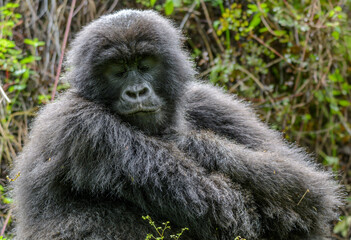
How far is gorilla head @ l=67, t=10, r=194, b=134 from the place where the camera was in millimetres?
3135

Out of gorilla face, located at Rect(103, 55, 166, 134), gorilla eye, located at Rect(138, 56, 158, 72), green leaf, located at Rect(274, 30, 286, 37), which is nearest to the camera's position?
gorilla face, located at Rect(103, 55, 166, 134)

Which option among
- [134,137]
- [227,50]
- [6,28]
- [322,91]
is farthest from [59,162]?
[322,91]

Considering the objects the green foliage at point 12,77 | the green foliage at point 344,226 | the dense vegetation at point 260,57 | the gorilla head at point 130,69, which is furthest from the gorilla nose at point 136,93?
the green foliage at point 344,226

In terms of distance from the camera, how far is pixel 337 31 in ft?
18.4

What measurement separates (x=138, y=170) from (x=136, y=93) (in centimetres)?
52

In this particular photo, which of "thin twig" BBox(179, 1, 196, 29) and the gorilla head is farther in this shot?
"thin twig" BBox(179, 1, 196, 29)

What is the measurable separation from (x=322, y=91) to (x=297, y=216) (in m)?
3.35

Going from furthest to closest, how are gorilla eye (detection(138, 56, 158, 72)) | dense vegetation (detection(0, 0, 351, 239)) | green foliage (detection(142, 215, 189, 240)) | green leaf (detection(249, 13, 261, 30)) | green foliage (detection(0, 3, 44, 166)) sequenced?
green leaf (detection(249, 13, 261, 30)), dense vegetation (detection(0, 0, 351, 239)), green foliage (detection(0, 3, 44, 166)), gorilla eye (detection(138, 56, 158, 72)), green foliage (detection(142, 215, 189, 240))

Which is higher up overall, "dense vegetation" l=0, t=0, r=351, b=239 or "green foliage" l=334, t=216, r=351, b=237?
"dense vegetation" l=0, t=0, r=351, b=239

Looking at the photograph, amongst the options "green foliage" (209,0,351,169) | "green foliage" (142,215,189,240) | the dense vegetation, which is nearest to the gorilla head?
"green foliage" (142,215,189,240)

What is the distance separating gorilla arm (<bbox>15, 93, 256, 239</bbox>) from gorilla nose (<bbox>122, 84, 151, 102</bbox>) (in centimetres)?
17

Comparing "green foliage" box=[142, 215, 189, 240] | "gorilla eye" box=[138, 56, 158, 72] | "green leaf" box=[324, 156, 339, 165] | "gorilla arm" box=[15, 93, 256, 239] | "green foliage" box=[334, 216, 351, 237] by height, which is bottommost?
"green foliage" box=[334, 216, 351, 237]

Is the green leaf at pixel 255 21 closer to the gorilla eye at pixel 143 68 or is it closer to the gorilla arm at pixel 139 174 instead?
the gorilla eye at pixel 143 68

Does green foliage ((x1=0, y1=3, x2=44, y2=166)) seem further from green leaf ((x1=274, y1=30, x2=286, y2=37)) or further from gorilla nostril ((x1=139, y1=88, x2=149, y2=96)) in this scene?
green leaf ((x1=274, y1=30, x2=286, y2=37))
